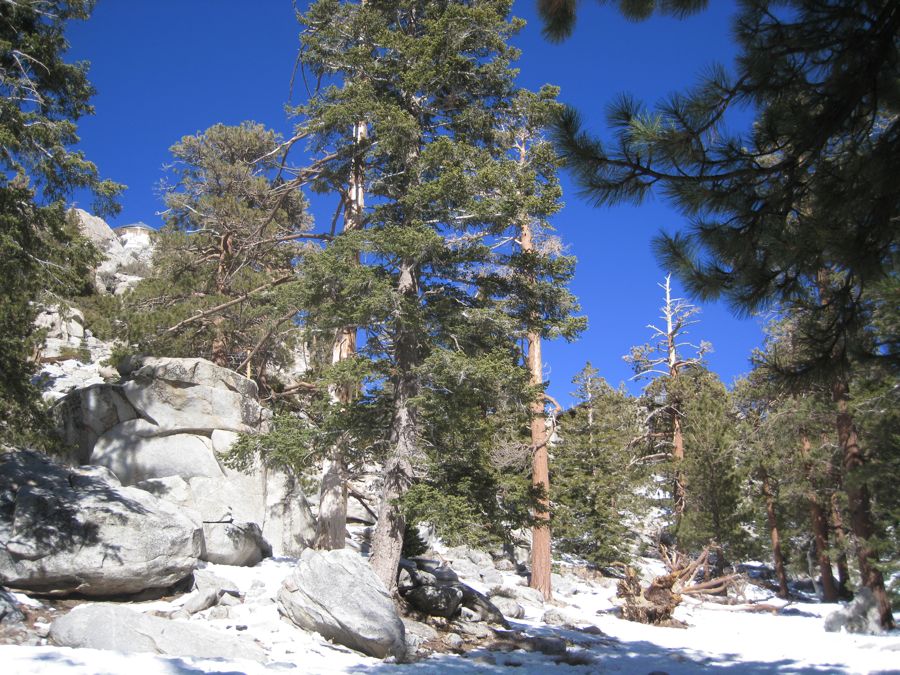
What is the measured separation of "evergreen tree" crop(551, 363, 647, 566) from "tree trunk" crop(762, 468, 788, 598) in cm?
451

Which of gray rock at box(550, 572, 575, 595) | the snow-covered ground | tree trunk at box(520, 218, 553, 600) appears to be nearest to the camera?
the snow-covered ground

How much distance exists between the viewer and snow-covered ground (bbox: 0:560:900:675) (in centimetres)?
620

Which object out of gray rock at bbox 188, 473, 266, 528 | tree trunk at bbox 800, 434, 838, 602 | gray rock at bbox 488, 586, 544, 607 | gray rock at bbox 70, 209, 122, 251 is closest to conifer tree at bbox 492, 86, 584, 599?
gray rock at bbox 488, 586, 544, 607

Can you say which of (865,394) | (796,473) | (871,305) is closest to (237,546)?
(871,305)

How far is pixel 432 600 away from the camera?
11.0m

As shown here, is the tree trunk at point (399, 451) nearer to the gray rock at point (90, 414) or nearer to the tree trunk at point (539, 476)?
the tree trunk at point (539, 476)

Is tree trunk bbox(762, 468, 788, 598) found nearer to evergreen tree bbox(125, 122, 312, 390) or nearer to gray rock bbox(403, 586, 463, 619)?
gray rock bbox(403, 586, 463, 619)

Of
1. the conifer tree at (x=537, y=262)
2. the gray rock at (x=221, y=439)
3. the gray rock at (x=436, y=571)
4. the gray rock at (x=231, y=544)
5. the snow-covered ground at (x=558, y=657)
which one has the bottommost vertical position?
the snow-covered ground at (x=558, y=657)

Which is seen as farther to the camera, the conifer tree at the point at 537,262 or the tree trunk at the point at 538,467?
the tree trunk at the point at 538,467

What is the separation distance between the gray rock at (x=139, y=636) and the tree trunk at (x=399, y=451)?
3.19 metres

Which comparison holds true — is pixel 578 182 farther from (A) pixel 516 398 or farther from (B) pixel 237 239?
(B) pixel 237 239

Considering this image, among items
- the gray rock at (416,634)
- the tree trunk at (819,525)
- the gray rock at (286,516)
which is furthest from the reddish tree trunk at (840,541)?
the gray rock at (286,516)

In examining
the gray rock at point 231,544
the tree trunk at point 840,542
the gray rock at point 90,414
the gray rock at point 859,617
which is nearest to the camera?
the gray rock at point 231,544

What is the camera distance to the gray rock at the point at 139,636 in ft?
22.4
